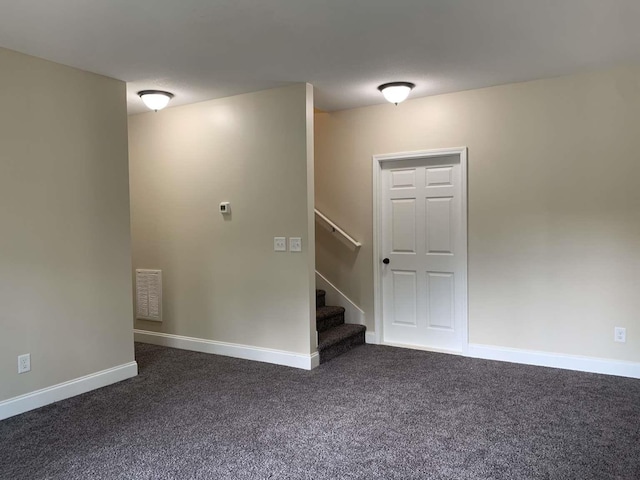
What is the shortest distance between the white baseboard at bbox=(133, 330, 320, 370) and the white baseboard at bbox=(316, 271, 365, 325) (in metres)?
0.93

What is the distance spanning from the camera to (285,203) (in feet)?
13.3

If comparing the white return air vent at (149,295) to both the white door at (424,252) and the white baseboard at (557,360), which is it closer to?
the white door at (424,252)

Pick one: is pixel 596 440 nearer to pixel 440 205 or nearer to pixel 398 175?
pixel 440 205

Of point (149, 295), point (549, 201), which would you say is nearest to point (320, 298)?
point (149, 295)

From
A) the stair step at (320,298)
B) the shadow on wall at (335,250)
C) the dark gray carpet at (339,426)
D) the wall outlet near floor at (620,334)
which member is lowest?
the dark gray carpet at (339,426)

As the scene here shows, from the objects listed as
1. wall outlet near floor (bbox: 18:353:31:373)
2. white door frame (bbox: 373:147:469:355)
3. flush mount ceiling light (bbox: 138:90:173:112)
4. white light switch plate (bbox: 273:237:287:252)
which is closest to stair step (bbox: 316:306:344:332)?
white door frame (bbox: 373:147:469:355)

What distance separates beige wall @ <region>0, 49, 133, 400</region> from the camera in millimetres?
3021

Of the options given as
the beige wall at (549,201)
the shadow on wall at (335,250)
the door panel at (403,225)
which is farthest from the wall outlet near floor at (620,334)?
the shadow on wall at (335,250)

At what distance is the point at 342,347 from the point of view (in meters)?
4.38

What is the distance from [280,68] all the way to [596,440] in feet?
10.7

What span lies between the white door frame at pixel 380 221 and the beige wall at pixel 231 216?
0.98 metres

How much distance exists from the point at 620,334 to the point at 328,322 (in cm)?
255

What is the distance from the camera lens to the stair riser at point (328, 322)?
4488mm

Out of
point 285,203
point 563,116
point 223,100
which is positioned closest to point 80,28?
point 223,100
